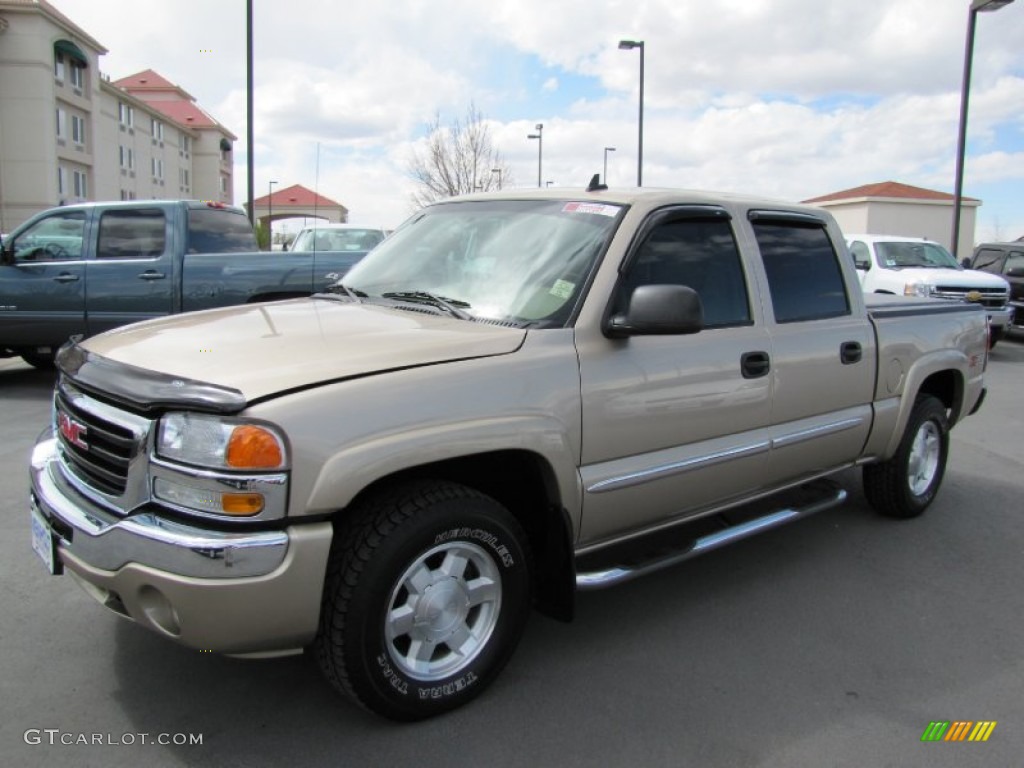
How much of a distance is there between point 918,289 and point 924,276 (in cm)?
37

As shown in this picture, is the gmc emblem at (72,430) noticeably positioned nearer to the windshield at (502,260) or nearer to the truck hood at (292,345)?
the truck hood at (292,345)

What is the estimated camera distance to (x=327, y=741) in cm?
268

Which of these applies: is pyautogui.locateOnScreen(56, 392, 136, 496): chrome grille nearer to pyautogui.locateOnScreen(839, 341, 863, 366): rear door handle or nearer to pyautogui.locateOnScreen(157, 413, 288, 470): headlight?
pyautogui.locateOnScreen(157, 413, 288, 470): headlight

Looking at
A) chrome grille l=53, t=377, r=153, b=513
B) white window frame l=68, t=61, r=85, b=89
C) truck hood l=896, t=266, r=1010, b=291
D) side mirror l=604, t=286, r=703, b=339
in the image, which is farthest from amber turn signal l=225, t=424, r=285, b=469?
white window frame l=68, t=61, r=85, b=89

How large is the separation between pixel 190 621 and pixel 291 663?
0.95 metres

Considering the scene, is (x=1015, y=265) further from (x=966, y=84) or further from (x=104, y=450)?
(x=104, y=450)

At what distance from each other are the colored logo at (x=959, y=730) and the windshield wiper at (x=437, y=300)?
2.17m

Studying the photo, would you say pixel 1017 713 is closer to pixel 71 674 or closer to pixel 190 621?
pixel 190 621

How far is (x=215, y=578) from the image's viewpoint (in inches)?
91.1

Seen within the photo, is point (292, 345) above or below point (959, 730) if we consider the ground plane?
above

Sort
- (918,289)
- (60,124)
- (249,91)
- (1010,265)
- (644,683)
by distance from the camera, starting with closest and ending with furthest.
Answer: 1. (644,683)
2. (918,289)
3. (249,91)
4. (1010,265)
5. (60,124)

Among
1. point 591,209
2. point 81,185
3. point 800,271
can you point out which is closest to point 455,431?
point 591,209

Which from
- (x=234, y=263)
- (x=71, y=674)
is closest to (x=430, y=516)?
(x=71, y=674)

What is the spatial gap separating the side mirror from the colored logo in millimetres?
1595
